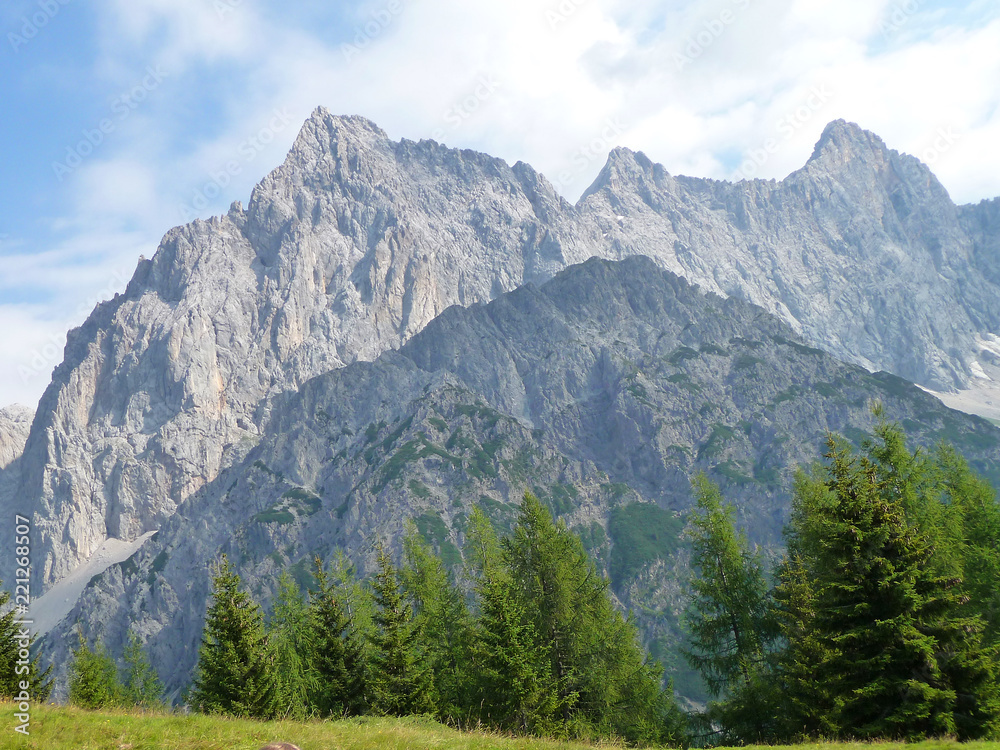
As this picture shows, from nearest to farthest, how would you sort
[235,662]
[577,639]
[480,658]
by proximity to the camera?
[480,658] → [235,662] → [577,639]

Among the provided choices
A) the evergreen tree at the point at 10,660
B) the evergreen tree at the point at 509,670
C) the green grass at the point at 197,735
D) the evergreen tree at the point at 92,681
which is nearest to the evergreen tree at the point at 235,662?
the evergreen tree at the point at 10,660

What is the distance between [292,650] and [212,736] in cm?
3017

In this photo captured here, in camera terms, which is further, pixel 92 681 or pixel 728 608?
pixel 92 681

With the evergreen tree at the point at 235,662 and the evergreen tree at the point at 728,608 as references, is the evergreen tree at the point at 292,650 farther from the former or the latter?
the evergreen tree at the point at 728,608

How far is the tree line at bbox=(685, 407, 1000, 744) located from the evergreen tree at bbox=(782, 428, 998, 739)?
5 cm

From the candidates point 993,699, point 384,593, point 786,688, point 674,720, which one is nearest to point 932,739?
point 993,699

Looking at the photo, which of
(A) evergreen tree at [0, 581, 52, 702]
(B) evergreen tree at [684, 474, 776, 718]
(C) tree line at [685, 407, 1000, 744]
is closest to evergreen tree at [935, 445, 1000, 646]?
(C) tree line at [685, 407, 1000, 744]

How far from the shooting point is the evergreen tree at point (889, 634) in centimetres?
2300

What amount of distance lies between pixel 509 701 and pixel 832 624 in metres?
15.8

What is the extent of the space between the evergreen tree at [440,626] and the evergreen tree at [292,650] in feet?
23.2

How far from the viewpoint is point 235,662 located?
118ft

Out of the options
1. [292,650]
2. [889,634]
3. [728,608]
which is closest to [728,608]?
[728,608]

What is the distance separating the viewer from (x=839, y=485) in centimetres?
2650

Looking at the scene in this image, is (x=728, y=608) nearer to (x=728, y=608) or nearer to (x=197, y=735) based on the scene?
(x=728, y=608)
